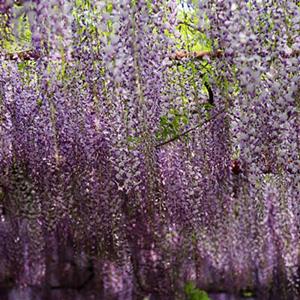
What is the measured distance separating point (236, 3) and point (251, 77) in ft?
1.40

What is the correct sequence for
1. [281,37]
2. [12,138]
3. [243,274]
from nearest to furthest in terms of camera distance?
[281,37] < [12,138] < [243,274]

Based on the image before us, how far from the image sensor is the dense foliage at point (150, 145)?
14.7 feet

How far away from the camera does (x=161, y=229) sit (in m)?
5.96

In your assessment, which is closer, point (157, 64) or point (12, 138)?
point (157, 64)

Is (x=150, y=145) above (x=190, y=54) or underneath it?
underneath

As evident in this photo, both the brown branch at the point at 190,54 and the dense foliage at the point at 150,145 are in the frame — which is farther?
the brown branch at the point at 190,54

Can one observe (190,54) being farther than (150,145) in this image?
Yes

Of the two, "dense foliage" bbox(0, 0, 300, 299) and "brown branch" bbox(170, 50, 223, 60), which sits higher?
"brown branch" bbox(170, 50, 223, 60)

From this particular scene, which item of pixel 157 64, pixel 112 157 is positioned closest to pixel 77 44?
pixel 157 64

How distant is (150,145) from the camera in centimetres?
506

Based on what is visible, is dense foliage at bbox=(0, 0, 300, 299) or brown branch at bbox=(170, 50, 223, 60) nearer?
dense foliage at bbox=(0, 0, 300, 299)

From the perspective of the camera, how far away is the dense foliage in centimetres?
448

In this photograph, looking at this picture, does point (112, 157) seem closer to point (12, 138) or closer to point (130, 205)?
point (130, 205)

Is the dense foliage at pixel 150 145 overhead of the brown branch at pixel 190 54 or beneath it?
beneath
